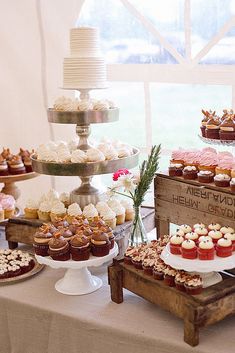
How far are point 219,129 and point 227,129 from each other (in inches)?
1.9

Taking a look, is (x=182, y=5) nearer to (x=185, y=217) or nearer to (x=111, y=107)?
(x=111, y=107)

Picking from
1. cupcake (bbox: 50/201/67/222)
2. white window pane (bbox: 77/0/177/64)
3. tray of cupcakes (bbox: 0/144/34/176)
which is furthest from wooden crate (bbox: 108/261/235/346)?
white window pane (bbox: 77/0/177/64)

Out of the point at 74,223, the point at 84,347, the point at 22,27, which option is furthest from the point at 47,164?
the point at 22,27

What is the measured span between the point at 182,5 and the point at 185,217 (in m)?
1.77

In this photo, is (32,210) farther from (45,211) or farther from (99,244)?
(99,244)

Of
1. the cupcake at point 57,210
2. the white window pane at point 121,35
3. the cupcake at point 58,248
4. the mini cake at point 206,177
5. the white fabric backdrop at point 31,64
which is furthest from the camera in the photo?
the white window pane at point 121,35

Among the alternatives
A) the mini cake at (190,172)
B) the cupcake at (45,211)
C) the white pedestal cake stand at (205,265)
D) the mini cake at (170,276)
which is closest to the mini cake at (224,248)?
the white pedestal cake stand at (205,265)

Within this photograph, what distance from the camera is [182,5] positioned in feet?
10.4

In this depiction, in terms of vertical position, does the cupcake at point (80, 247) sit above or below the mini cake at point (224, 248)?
below

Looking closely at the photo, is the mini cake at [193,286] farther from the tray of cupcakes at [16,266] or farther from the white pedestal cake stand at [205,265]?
the tray of cupcakes at [16,266]

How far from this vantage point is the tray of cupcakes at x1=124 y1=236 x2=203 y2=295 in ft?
4.59

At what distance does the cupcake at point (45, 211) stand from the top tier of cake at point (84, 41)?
1.76ft

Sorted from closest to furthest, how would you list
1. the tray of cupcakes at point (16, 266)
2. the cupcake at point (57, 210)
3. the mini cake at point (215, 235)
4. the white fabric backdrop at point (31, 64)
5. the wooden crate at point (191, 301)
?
the wooden crate at point (191, 301), the mini cake at point (215, 235), the tray of cupcakes at point (16, 266), the cupcake at point (57, 210), the white fabric backdrop at point (31, 64)

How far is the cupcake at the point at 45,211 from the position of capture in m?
1.98
